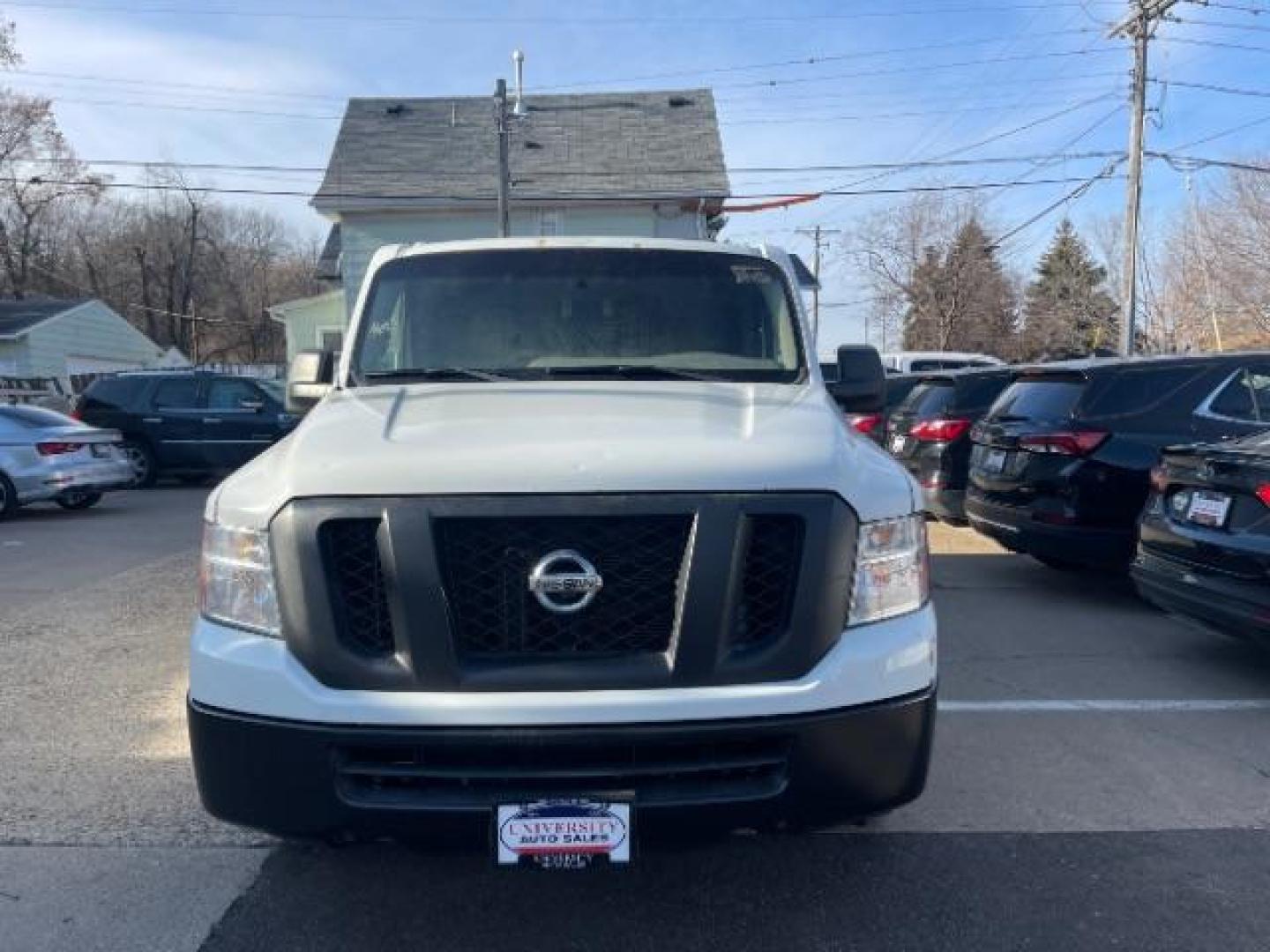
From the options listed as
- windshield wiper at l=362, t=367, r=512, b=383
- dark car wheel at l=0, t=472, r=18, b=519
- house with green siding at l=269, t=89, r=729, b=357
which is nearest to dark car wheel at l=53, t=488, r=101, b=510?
dark car wheel at l=0, t=472, r=18, b=519

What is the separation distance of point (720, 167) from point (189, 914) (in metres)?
24.0

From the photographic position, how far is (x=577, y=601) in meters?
2.57

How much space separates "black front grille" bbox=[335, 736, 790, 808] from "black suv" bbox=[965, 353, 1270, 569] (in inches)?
200

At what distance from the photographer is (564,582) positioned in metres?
2.54

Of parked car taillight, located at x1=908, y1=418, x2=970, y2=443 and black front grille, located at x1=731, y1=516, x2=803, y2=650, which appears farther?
parked car taillight, located at x1=908, y1=418, x2=970, y2=443

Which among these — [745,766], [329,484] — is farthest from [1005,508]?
[329,484]

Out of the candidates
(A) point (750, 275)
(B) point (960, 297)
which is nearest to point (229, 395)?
(A) point (750, 275)

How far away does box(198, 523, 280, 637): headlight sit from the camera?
2646 millimetres

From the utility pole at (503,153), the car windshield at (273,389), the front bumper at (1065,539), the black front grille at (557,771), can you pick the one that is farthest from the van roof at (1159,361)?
the utility pole at (503,153)

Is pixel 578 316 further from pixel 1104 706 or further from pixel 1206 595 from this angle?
pixel 1206 595

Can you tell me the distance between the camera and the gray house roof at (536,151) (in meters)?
24.9

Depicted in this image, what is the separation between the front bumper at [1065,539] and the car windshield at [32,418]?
11329 millimetres

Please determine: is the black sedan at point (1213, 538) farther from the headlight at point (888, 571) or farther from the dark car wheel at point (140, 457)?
the dark car wheel at point (140, 457)

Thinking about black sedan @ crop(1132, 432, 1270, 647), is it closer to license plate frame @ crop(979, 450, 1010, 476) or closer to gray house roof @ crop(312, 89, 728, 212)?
license plate frame @ crop(979, 450, 1010, 476)
